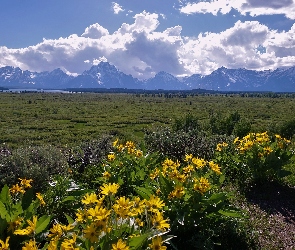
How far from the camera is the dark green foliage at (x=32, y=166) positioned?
7070mm


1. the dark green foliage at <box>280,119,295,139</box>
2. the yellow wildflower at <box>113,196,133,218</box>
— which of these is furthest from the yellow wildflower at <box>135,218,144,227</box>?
the dark green foliage at <box>280,119,295,139</box>

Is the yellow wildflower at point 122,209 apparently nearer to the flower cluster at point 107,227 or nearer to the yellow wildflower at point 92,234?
the flower cluster at point 107,227

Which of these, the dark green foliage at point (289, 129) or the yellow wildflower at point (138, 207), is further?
the dark green foliage at point (289, 129)

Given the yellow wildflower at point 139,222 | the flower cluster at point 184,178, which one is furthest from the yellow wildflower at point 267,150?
the yellow wildflower at point 139,222

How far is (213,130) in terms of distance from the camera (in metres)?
24.3

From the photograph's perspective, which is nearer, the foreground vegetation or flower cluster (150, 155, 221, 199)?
the foreground vegetation

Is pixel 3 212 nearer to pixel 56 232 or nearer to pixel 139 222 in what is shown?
pixel 56 232

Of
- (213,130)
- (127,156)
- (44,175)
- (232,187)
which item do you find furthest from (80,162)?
(213,130)

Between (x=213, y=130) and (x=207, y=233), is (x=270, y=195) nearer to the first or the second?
(x=207, y=233)

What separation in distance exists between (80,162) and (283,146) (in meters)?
5.78

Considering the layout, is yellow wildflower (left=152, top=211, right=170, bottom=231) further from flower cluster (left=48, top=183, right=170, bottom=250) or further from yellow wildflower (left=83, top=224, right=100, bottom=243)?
yellow wildflower (left=83, top=224, right=100, bottom=243)

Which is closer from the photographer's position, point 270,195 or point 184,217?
point 184,217

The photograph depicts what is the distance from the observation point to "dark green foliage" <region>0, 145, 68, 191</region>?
7070mm

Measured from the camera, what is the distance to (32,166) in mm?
7074
